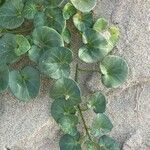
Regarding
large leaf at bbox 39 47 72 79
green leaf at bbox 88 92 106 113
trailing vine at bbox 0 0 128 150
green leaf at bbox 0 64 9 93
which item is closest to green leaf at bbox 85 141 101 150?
trailing vine at bbox 0 0 128 150

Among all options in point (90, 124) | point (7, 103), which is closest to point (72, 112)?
point (90, 124)

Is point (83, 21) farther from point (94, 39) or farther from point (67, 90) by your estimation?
point (67, 90)

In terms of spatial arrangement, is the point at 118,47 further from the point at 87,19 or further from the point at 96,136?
the point at 96,136

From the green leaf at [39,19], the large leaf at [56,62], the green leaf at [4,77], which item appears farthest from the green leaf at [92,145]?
the green leaf at [39,19]

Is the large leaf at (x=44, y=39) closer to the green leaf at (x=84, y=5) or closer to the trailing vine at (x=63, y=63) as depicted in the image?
the trailing vine at (x=63, y=63)

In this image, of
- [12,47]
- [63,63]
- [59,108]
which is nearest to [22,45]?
[12,47]
